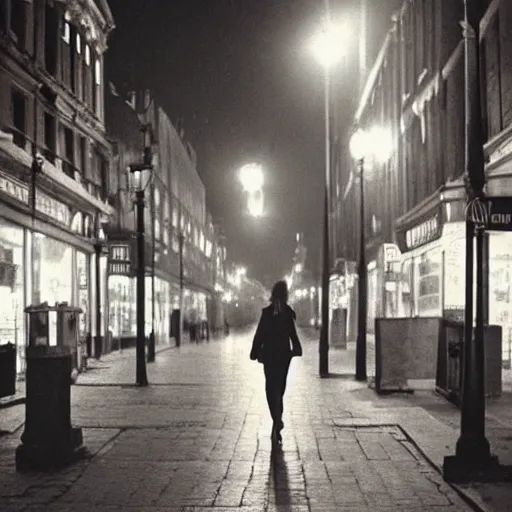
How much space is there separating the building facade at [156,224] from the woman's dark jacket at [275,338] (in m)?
15.1

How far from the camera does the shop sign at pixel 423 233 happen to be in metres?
26.8

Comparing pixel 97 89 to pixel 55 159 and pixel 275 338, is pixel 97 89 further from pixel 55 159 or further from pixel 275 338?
pixel 275 338

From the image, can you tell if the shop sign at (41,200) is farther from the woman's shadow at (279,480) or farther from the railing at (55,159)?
the woman's shadow at (279,480)

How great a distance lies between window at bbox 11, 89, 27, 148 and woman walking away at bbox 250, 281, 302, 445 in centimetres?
1286

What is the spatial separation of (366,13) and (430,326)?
122ft

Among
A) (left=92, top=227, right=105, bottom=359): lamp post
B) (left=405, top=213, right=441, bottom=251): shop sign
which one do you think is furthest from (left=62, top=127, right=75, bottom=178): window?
(left=405, top=213, right=441, bottom=251): shop sign

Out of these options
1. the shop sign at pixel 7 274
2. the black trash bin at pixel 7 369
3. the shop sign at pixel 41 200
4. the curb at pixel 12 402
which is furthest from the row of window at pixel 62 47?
the black trash bin at pixel 7 369

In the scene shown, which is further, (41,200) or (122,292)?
(122,292)

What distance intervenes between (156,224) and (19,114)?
24.7 metres

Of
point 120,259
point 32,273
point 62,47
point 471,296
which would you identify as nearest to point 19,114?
point 32,273

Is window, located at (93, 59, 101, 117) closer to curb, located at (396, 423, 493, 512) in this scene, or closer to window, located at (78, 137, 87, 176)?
window, located at (78, 137, 87, 176)

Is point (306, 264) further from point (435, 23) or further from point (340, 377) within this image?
point (340, 377)

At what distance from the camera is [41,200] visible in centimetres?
2323

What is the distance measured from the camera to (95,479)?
841 centimetres
